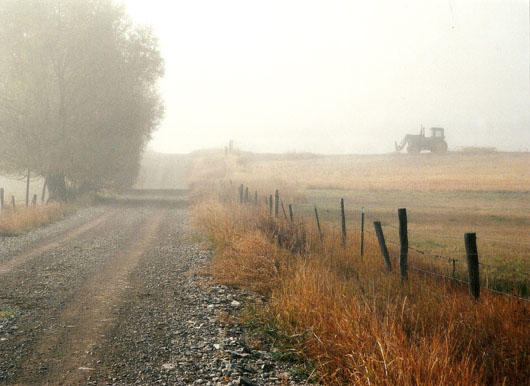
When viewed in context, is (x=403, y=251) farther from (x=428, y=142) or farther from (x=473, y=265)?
(x=428, y=142)

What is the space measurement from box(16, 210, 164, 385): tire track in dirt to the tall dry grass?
8.07 feet

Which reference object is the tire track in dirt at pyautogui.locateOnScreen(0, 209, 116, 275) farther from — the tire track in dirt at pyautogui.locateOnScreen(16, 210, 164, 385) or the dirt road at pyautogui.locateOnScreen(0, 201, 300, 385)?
the tire track in dirt at pyautogui.locateOnScreen(16, 210, 164, 385)

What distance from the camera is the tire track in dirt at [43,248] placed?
12.2m

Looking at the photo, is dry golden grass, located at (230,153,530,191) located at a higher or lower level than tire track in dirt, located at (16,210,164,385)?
higher

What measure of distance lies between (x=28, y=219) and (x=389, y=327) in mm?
17955

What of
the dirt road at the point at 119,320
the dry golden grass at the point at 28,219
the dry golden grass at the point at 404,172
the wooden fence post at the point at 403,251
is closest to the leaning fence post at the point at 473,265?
the wooden fence post at the point at 403,251

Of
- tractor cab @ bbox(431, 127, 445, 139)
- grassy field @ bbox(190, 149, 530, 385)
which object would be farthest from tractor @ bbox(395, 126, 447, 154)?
grassy field @ bbox(190, 149, 530, 385)

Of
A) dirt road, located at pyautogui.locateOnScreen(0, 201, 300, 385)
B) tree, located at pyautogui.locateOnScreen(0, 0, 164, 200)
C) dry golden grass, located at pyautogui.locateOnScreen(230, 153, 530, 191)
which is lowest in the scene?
dirt road, located at pyautogui.locateOnScreen(0, 201, 300, 385)

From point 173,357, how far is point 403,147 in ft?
197

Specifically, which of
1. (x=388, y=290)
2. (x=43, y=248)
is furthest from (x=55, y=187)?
(x=388, y=290)

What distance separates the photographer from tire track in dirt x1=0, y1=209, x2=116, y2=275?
1216 cm

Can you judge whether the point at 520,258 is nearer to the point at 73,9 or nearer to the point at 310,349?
the point at 310,349

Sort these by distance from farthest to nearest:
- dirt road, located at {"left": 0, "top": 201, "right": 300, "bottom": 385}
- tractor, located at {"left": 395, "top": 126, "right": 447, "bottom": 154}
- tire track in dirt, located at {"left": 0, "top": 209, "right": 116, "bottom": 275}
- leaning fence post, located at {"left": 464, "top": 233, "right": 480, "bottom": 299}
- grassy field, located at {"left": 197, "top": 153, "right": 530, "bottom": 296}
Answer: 1. tractor, located at {"left": 395, "top": 126, "right": 447, "bottom": 154}
2. grassy field, located at {"left": 197, "top": 153, "right": 530, "bottom": 296}
3. tire track in dirt, located at {"left": 0, "top": 209, "right": 116, "bottom": 275}
4. leaning fence post, located at {"left": 464, "top": 233, "right": 480, "bottom": 299}
5. dirt road, located at {"left": 0, "top": 201, "right": 300, "bottom": 385}

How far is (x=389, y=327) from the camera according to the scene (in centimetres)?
584
